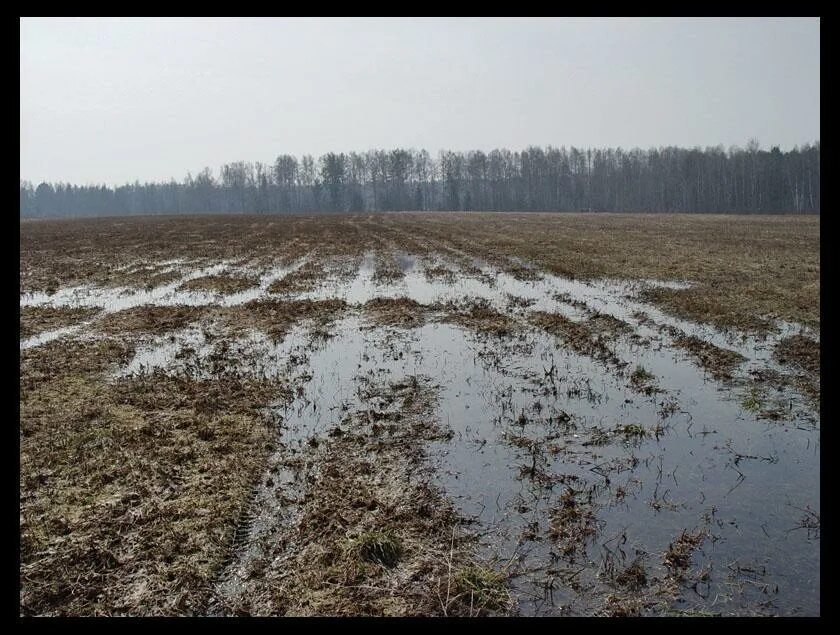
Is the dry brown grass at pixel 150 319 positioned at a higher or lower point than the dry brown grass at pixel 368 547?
higher

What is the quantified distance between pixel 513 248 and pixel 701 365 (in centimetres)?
2135

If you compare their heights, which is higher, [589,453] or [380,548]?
[589,453]

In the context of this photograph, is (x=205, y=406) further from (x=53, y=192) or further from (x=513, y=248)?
(x=53, y=192)

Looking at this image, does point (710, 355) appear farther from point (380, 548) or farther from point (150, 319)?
point (150, 319)

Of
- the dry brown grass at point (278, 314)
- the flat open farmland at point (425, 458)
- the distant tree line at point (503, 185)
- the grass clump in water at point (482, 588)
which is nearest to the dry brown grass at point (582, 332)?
the flat open farmland at point (425, 458)

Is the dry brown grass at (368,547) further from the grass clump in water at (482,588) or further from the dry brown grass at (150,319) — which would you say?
the dry brown grass at (150,319)

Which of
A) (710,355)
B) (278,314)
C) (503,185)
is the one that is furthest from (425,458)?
(503,185)

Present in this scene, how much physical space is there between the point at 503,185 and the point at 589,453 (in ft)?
459

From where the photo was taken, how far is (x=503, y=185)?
460ft

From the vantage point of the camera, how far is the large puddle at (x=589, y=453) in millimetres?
4383

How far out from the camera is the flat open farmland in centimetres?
432

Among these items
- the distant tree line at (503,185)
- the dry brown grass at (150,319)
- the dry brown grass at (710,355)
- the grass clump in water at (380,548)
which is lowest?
the grass clump in water at (380,548)

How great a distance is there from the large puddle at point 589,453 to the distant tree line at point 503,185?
354 ft

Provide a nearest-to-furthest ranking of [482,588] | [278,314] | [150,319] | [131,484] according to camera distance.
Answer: [482,588] < [131,484] < [150,319] < [278,314]
